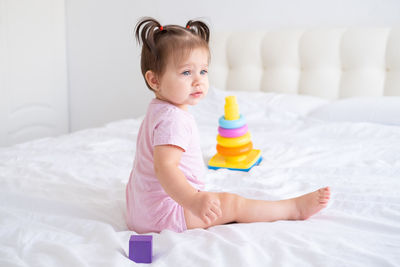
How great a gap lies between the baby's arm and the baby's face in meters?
0.15

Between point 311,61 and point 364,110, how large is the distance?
1.75 feet

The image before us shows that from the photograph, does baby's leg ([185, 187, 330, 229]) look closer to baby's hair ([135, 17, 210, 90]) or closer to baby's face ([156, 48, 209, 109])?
baby's face ([156, 48, 209, 109])

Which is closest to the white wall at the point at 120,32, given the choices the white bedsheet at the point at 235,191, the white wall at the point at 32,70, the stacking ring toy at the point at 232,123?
the white wall at the point at 32,70

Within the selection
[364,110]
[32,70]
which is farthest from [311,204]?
[32,70]

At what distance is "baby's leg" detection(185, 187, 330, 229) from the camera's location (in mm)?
1019

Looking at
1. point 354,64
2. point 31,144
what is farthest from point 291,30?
point 31,144

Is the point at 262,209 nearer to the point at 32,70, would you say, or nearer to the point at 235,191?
the point at 235,191

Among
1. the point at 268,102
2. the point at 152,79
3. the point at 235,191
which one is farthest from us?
the point at 268,102

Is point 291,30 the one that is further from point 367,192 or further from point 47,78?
point 47,78

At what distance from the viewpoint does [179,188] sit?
36.2 inches

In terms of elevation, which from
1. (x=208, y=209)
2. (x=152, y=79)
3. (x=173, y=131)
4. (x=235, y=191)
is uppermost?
(x=152, y=79)

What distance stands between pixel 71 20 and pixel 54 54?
317 mm

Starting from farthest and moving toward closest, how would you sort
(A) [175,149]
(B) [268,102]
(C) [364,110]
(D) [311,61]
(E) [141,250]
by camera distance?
(D) [311,61] < (B) [268,102] < (C) [364,110] < (A) [175,149] < (E) [141,250]

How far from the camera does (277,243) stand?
869 mm
